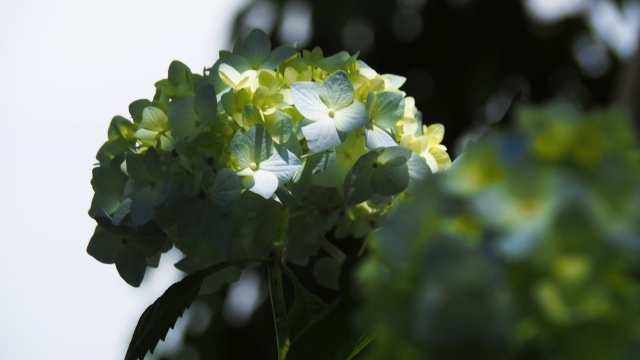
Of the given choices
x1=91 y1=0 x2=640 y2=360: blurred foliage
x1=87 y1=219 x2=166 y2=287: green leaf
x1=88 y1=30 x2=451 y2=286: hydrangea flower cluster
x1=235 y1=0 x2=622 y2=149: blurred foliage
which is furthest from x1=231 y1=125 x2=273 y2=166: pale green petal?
x1=235 y1=0 x2=622 y2=149: blurred foliage

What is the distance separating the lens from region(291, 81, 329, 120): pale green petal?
69 centimetres

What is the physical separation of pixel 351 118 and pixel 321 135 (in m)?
0.03

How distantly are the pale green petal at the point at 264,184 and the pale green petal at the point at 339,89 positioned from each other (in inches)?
3.1

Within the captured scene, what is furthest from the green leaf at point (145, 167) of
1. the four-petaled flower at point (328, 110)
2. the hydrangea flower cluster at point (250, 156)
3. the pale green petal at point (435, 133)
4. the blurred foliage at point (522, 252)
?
the blurred foliage at point (522, 252)

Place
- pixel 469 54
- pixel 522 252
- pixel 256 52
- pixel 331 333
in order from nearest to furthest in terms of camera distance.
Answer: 1. pixel 522 252
2. pixel 331 333
3. pixel 256 52
4. pixel 469 54

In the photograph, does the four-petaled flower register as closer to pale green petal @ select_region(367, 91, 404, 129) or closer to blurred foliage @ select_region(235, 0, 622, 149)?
pale green petal @ select_region(367, 91, 404, 129)

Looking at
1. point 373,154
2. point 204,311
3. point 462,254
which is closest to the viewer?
point 462,254

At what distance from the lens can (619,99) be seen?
2.28 m

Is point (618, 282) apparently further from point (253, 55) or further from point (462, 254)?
point (253, 55)

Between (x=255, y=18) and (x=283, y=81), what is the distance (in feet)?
7.86

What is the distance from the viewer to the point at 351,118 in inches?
27.6

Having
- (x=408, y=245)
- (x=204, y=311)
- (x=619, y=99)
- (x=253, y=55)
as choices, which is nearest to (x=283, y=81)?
(x=253, y=55)

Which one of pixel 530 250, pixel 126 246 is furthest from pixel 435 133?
pixel 530 250

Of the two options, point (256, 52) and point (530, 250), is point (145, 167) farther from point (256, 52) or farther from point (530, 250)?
point (530, 250)
